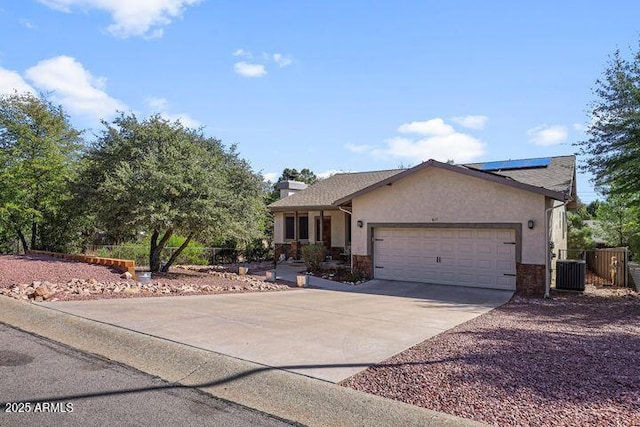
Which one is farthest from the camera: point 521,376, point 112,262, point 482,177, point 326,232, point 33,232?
point 326,232

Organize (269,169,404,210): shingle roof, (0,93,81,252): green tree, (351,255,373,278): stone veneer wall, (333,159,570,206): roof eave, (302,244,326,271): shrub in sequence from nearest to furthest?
1. (333,159,570,206): roof eave
2. (351,255,373,278): stone veneer wall
3. (0,93,81,252): green tree
4. (302,244,326,271): shrub
5. (269,169,404,210): shingle roof

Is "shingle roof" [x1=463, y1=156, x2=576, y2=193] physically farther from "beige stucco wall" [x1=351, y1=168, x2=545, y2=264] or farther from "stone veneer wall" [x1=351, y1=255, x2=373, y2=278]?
"stone veneer wall" [x1=351, y1=255, x2=373, y2=278]

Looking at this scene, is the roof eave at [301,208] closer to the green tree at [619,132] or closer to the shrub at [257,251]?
the shrub at [257,251]

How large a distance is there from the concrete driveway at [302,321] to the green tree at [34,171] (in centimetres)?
972

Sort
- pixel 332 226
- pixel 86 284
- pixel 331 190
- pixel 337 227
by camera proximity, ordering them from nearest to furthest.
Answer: pixel 86 284, pixel 337 227, pixel 332 226, pixel 331 190

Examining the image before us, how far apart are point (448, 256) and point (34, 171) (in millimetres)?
16168

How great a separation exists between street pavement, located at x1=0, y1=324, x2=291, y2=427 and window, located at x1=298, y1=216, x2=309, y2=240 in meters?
18.0

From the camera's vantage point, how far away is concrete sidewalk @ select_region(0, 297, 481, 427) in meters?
4.23

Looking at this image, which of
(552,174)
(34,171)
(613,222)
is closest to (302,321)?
(552,174)

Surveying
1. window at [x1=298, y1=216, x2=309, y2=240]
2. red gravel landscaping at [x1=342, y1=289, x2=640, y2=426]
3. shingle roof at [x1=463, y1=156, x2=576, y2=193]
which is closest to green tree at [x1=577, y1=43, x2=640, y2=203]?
shingle roof at [x1=463, y1=156, x2=576, y2=193]

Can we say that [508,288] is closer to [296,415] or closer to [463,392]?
[463,392]

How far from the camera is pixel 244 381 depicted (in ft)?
16.8

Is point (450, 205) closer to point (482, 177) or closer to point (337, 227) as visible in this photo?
point (482, 177)

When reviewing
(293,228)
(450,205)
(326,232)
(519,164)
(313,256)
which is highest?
(519,164)
